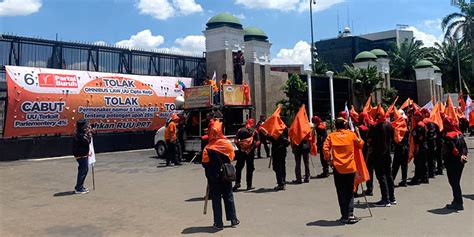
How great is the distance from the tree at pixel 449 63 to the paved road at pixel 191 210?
1764 inches

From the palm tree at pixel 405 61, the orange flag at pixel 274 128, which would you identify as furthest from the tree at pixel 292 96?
the palm tree at pixel 405 61

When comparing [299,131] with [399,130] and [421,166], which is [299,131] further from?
[421,166]

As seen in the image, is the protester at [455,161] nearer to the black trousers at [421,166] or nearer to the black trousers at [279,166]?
the black trousers at [421,166]

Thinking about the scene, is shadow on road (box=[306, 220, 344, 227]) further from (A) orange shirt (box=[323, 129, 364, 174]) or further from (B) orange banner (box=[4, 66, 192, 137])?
(B) orange banner (box=[4, 66, 192, 137])

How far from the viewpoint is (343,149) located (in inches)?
260

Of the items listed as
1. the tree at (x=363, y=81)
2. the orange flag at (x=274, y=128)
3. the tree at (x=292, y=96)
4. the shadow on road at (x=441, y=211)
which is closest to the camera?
the shadow on road at (x=441, y=211)

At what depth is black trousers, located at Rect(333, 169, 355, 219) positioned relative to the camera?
Answer: 21.2ft

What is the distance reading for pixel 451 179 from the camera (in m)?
7.25

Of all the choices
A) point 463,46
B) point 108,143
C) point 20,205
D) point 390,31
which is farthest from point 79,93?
point 390,31

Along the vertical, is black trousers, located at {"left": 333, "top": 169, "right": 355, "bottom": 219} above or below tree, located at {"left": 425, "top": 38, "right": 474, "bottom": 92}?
below

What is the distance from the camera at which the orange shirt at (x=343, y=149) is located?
6508mm

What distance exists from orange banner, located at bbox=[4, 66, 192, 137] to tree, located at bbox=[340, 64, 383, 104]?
14.5m

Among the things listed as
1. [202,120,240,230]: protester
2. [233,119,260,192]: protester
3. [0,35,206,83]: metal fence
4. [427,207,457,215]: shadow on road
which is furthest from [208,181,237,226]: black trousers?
[0,35,206,83]: metal fence

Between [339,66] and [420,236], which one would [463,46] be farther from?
[420,236]
